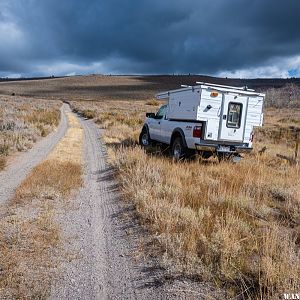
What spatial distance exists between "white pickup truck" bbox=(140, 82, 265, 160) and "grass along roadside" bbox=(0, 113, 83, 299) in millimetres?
3883

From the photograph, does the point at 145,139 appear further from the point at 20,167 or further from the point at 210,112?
the point at 20,167

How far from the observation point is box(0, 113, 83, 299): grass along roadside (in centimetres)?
384

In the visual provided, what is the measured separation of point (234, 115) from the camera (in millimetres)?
11117

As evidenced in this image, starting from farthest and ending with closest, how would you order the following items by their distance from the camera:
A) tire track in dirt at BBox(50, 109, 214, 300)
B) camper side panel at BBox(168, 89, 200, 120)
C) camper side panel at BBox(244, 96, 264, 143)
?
1. camper side panel at BBox(244, 96, 264, 143)
2. camper side panel at BBox(168, 89, 200, 120)
3. tire track in dirt at BBox(50, 109, 214, 300)

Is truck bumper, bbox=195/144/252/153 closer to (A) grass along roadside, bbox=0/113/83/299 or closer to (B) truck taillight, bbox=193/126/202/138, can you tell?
(B) truck taillight, bbox=193/126/202/138

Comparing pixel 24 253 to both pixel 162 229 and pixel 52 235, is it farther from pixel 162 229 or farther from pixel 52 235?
pixel 162 229

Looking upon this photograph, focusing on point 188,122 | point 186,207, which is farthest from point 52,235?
point 188,122

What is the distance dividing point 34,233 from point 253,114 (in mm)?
8331

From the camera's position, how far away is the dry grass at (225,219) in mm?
3943

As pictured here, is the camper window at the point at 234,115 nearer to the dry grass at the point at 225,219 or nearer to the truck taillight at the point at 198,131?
the truck taillight at the point at 198,131

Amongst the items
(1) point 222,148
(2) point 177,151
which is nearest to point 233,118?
(1) point 222,148

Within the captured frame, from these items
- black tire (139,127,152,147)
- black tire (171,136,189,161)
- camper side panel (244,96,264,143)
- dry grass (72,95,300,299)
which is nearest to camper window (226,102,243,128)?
camper side panel (244,96,264,143)

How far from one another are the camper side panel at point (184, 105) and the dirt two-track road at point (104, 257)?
4117 mm

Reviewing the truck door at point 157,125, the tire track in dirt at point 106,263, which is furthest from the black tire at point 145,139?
the tire track in dirt at point 106,263
